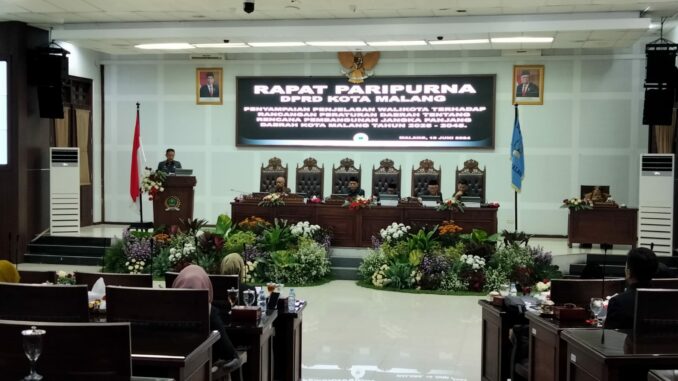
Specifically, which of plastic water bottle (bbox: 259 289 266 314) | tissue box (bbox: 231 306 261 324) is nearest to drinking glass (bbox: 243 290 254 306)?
tissue box (bbox: 231 306 261 324)

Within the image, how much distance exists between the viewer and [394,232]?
440 inches

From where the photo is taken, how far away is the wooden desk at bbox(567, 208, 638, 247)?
11.8 meters

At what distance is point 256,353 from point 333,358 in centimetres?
229

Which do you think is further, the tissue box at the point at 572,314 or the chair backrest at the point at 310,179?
the chair backrest at the point at 310,179

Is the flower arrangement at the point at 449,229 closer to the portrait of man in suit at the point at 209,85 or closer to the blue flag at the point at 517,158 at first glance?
the blue flag at the point at 517,158

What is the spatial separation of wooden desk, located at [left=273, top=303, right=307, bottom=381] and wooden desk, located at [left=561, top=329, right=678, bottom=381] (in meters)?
1.99

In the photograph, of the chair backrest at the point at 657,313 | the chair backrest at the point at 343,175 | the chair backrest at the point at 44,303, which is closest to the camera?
the chair backrest at the point at 657,313

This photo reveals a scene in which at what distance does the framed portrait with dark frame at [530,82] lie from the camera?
14.2 meters

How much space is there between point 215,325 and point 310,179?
9.74 metres

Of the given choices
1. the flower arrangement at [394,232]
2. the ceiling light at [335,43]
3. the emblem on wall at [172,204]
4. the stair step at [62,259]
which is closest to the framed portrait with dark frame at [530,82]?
the ceiling light at [335,43]

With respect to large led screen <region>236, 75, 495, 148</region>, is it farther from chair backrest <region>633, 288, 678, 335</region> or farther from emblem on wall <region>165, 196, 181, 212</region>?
chair backrest <region>633, 288, 678, 335</region>

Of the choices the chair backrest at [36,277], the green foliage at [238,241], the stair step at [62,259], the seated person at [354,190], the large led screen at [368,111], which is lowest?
the stair step at [62,259]

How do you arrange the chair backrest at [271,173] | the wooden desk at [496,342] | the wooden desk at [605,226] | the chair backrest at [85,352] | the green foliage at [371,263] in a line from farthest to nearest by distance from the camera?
the chair backrest at [271,173] → the wooden desk at [605,226] → the green foliage at [371,263] → the wooden desk at [496,342] → the chair backrest at [85,352]

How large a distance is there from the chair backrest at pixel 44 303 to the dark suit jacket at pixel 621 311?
8.43 ft
